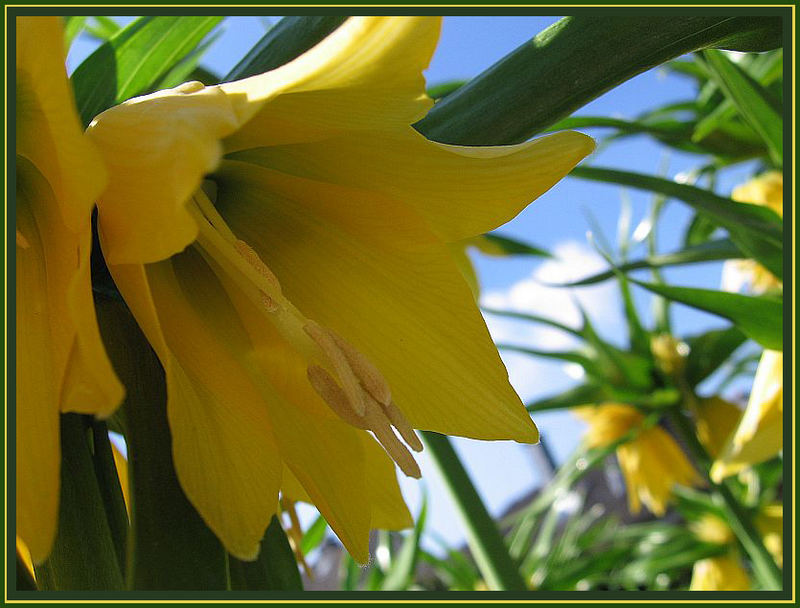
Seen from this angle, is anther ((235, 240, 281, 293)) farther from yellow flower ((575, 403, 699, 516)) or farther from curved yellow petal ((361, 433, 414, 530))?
yellow flower ((575, 403, 699, 516))

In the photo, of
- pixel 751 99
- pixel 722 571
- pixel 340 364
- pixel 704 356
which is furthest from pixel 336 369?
pixel 722 571

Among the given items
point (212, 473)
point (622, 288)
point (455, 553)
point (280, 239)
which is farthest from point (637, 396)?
point (212, 473)

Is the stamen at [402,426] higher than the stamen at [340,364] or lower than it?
lower

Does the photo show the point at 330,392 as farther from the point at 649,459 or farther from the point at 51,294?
the point at 649,459

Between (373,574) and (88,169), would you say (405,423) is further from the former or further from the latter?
(373,574)

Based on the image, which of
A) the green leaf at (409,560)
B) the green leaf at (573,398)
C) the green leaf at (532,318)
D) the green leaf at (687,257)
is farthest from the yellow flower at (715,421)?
the green leaf at (687,257)

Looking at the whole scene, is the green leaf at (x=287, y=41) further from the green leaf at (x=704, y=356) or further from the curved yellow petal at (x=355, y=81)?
the green leaf at (x=704, y=356)

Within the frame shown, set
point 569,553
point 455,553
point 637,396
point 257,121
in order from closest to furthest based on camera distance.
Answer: point 257,121 < point 637,396 < point 455,553 < point 569,553
